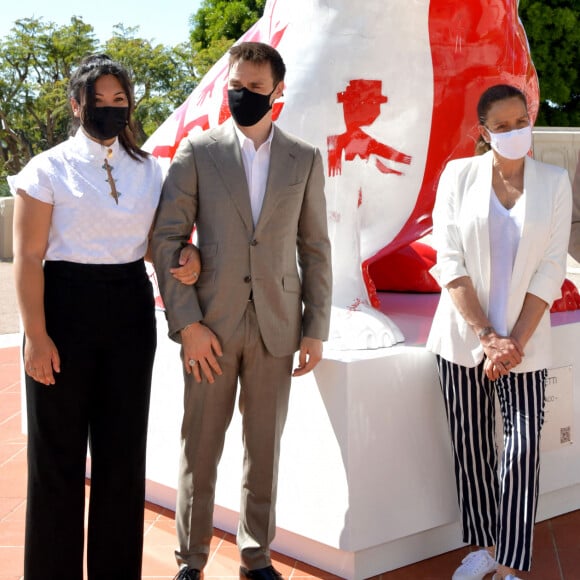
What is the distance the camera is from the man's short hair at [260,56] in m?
2.38

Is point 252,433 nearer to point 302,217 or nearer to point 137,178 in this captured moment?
point 302,217

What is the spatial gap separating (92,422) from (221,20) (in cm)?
2172

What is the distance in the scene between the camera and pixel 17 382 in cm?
544

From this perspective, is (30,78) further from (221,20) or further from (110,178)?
(110,178)

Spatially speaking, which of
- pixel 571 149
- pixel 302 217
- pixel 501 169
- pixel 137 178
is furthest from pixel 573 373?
pixel 571 149

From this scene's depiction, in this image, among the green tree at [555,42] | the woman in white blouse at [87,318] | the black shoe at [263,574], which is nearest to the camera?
the woman in white blouse at [87,318]

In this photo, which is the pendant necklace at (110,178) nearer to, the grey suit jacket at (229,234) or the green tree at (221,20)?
the grey suit jacket at (229,234)

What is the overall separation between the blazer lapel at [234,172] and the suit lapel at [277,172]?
1.6 inches

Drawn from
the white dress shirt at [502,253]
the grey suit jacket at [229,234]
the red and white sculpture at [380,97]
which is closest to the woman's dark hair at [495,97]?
the white dress shirt at [502,253]

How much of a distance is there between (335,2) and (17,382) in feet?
10.8

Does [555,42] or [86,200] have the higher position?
[555,42]

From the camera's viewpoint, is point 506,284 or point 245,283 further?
point 506,284

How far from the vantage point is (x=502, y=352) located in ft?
8.25

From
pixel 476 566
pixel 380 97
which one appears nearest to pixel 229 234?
pixel 380 97
